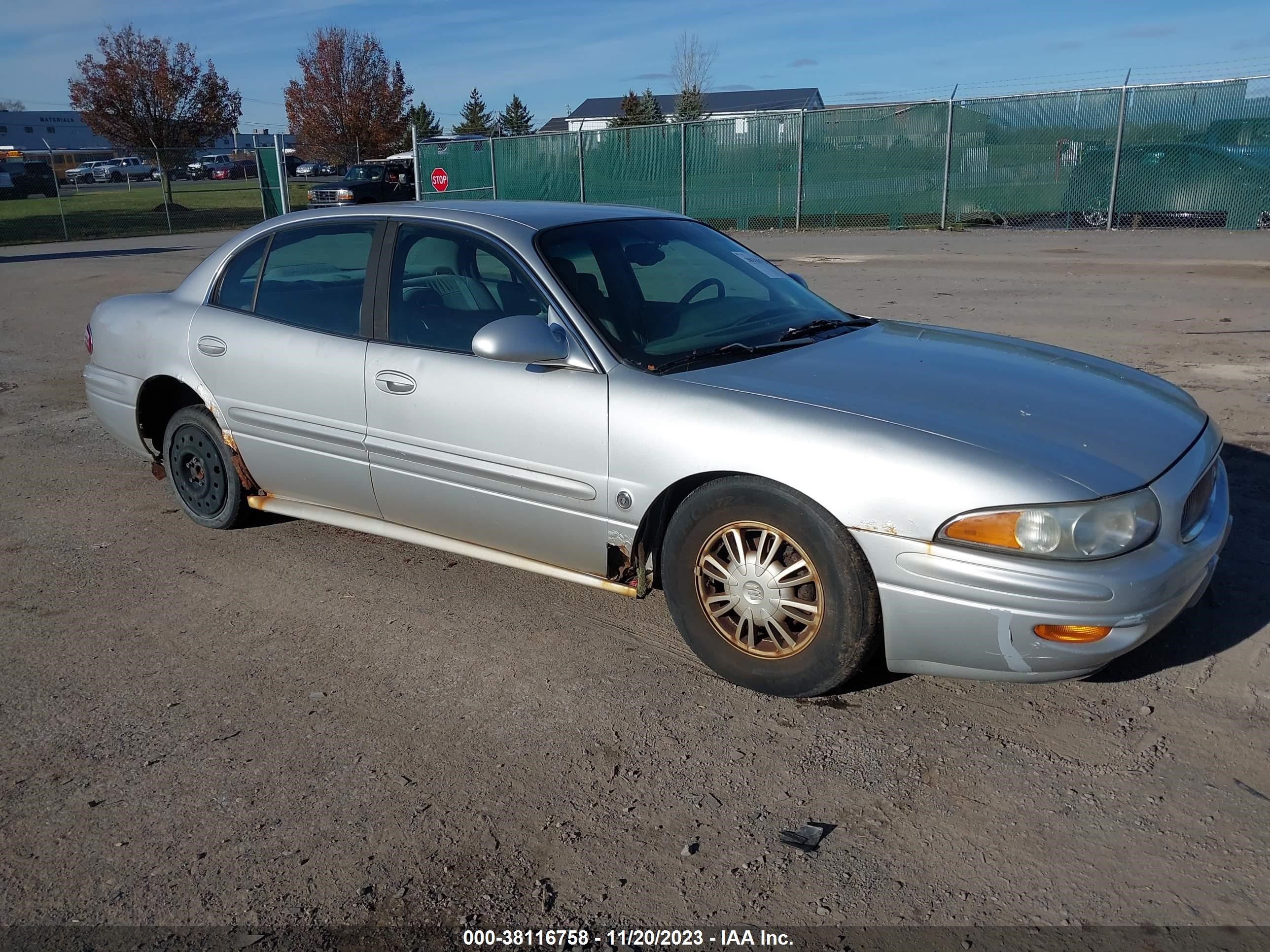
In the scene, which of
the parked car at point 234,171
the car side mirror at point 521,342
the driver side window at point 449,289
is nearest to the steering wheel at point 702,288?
the driver side window at point 449,289

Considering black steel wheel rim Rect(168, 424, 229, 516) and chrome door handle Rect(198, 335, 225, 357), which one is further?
black steel wheel rim Rect(168, 424, 229, 516)

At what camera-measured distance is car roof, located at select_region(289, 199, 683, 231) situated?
4320 millimetres

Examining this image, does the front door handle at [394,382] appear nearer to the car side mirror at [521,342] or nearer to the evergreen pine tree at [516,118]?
the car side mirror at [521,342]

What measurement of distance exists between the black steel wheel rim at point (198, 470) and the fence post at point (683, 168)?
20.7 m

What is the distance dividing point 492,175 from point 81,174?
37525mm

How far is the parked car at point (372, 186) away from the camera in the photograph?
32438mm

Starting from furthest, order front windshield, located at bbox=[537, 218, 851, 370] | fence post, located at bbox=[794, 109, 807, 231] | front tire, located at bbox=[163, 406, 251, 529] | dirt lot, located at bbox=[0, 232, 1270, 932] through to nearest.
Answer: fence post, located at bbox=[794, 109, 807, 231] → front tire, located at bbox=[163, 406, 251, 529] → front windshield, located at bbox=[537, 218, 851, 370] → dirt lot, located at bbox=[0, 232, 1270, 932]

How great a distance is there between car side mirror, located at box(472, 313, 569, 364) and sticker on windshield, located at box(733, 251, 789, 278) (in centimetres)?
134

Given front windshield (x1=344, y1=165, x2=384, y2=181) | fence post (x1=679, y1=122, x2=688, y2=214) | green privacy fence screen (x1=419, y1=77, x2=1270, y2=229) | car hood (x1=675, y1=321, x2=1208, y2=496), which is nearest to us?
car hood (x1=675, y1=321, x2=1208, y2=496)

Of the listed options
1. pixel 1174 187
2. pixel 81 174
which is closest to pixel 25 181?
pixel 81 174

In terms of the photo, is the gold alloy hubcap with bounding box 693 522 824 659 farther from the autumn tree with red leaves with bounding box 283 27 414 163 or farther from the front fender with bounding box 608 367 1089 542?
the autumn tree with red leaves with bounding box 283 27 414 163

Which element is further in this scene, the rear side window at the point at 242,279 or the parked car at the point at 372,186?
the parked car at the point at 372,186

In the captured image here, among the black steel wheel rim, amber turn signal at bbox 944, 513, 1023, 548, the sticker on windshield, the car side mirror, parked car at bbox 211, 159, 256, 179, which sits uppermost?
parked car at bbox 211, 159, 256, 179

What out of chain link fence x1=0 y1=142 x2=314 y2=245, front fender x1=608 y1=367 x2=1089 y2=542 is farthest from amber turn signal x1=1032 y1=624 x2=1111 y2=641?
chain link fence x1=0 y1=142 x2=314 y2=245
